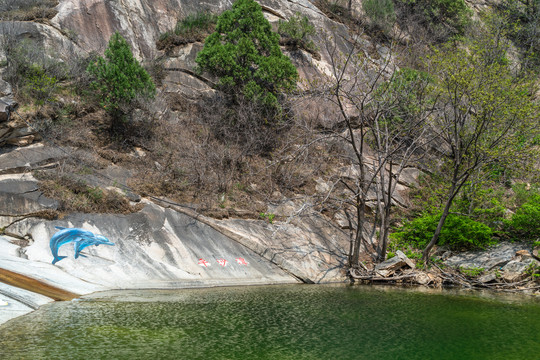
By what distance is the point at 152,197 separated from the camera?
16.1m

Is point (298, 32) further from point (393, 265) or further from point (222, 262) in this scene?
point (222, 262)

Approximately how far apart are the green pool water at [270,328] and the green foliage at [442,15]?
2760 cm

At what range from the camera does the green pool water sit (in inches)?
281

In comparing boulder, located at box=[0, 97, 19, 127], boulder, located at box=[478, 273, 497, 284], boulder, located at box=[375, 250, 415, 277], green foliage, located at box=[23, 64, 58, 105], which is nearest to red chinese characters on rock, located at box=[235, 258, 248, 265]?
boulder, located at box=[375, 250, 415, 277]

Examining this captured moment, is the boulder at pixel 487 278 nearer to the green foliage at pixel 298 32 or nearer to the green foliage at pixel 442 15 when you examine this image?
the green foliage at pixel 298 32

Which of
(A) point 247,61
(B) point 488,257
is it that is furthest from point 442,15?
(B) point 488,257

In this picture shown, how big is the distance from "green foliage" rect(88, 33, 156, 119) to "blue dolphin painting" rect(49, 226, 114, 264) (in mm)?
7600

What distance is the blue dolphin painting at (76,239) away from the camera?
12.5m

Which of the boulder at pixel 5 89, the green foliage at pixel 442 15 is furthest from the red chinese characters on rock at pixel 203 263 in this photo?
the green foliage at pixel 442 15

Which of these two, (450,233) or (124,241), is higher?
(450,233)

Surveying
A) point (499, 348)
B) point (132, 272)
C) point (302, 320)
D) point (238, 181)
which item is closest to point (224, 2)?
point (238, 181)

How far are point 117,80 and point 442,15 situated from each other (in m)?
27.9

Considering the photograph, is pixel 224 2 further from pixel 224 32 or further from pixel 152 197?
pixel 152 197

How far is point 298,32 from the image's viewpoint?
27047 mm
